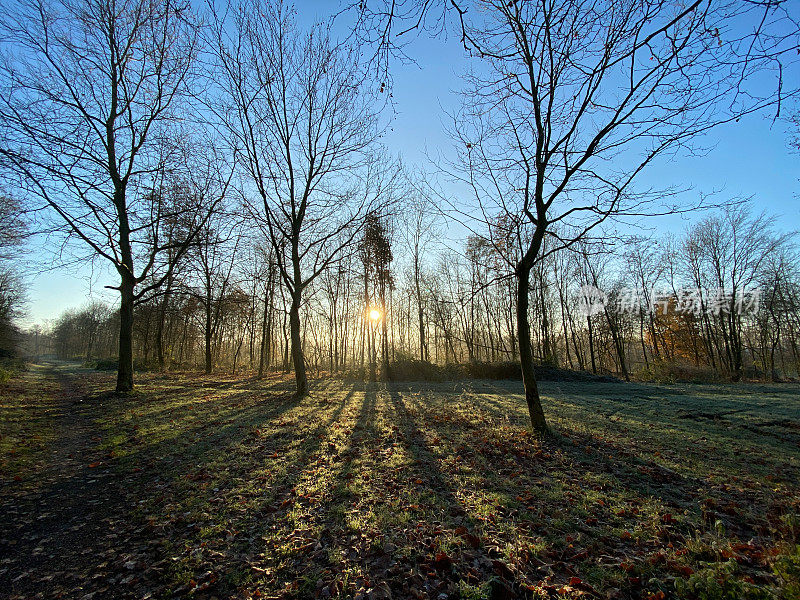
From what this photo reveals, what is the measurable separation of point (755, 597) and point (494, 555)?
168 cm

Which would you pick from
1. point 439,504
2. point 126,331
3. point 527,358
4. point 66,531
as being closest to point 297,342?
point 126,331

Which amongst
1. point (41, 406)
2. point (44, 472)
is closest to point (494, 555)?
point (44, 472)

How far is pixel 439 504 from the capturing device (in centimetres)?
403

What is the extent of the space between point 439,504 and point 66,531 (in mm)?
3895

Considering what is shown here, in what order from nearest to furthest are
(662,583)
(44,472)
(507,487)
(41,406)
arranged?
(662,583) < (507,487) < (44,472) < (41,406)

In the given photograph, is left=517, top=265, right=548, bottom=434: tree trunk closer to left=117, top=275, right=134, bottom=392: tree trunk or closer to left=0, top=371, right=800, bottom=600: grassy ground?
left=0, top=371, right=800, bottom=600: grassy ground

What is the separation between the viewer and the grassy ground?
8.63 feet

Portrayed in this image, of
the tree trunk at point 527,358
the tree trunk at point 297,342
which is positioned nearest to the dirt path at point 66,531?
the tree trunk at point 297,342

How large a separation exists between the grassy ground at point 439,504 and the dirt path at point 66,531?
66 mm

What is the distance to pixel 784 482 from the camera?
4695 millimetres

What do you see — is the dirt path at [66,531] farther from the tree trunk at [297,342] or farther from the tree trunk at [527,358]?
the tree trunk at [527,358]

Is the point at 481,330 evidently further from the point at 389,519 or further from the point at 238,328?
the point at 389,519

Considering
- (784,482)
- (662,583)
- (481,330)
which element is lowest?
(784,482)

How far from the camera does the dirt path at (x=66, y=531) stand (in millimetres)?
2656
